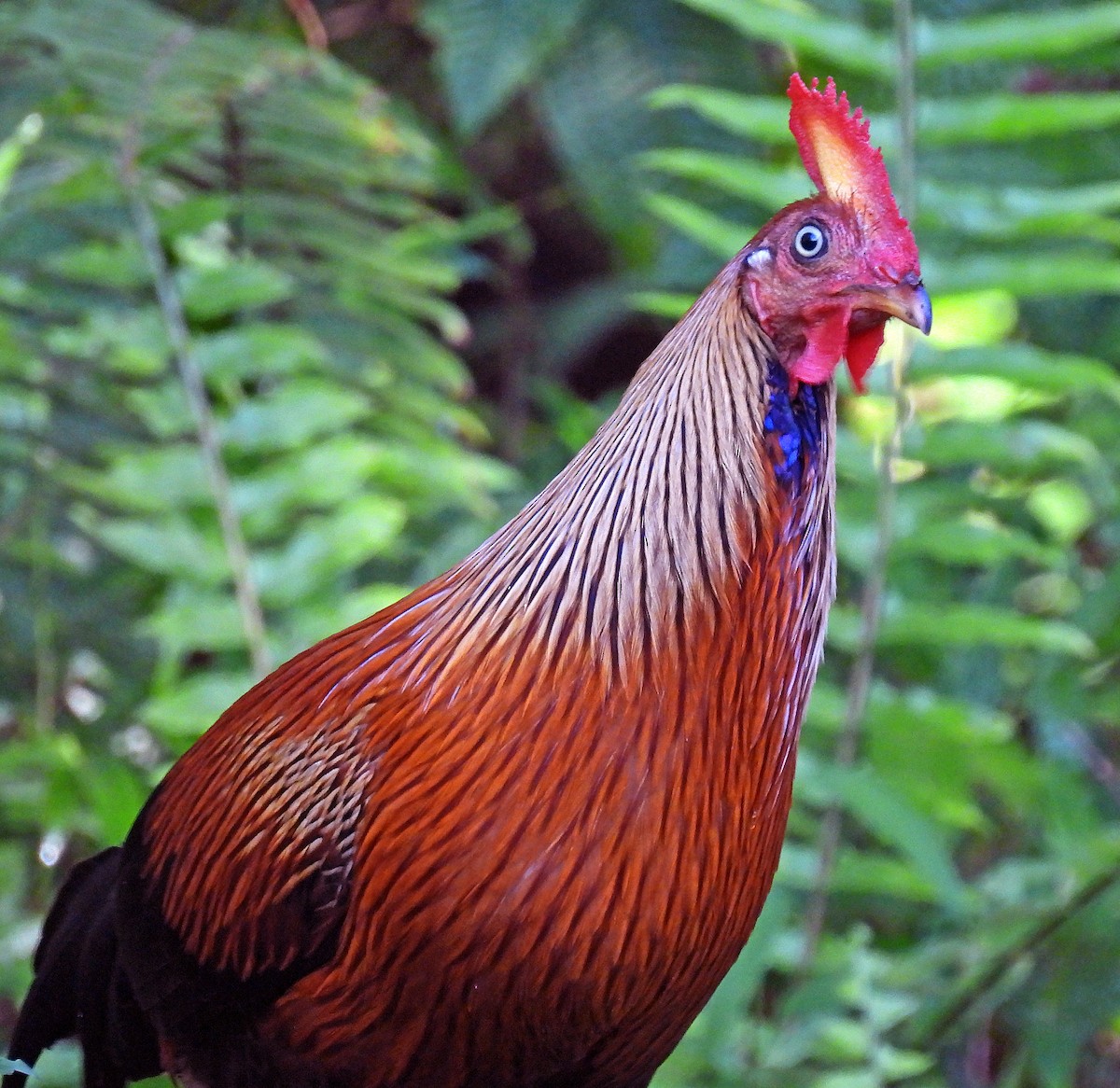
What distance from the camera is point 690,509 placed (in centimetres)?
175

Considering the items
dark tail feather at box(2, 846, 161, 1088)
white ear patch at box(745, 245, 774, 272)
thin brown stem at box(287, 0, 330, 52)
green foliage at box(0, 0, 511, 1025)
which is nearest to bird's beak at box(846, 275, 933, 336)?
white ear patch at box(745, 245, 774, 272)

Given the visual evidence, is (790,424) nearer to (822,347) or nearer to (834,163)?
(822,347)

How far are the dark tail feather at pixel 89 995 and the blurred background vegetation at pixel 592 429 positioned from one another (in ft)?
1.30

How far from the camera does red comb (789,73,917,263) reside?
1727 mm

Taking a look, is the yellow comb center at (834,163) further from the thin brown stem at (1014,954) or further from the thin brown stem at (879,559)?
the thin brown stem at (1014,954)

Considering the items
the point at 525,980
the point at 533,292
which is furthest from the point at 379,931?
the point at 533,292

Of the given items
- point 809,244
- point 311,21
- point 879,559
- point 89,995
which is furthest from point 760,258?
point 311,21

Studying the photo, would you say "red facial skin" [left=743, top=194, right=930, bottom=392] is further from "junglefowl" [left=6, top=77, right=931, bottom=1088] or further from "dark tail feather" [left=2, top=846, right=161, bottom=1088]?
"dark tail feather" [left=2, top=846, right=161, bottom=1088]

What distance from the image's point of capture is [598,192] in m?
4.08

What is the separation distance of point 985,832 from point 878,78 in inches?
63.6

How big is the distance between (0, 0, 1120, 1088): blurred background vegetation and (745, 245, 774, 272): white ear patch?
1087 mm

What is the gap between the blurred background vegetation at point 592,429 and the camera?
2824 mm

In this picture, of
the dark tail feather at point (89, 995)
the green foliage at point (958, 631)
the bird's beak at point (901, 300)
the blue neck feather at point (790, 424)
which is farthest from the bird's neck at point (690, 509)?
the green foliage at point (958, 631)

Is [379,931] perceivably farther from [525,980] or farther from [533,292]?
[533,292]
